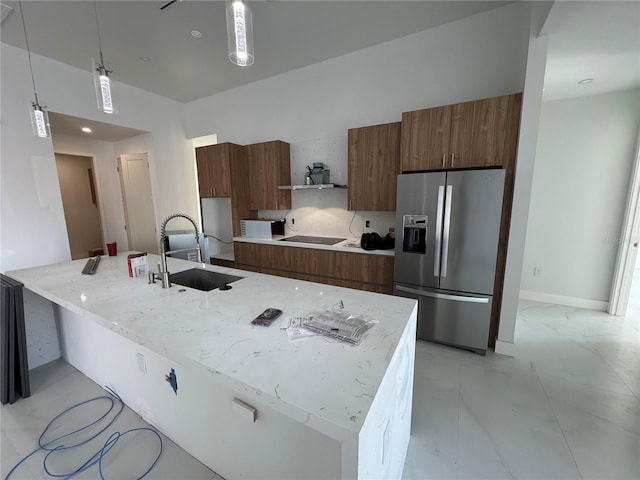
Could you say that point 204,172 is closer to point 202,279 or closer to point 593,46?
point 202,279

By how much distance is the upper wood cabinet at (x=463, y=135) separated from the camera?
213 centimetres

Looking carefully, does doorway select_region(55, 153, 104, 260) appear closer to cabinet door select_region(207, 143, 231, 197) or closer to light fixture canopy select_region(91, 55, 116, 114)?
cabinet door select_region(207, 143, 231, 197)

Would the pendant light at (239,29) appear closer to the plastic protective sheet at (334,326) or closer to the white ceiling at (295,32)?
the plastic protective sheet at (334,326)

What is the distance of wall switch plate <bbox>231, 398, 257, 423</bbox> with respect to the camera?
40.2 inches

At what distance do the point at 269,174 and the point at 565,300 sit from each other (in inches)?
175

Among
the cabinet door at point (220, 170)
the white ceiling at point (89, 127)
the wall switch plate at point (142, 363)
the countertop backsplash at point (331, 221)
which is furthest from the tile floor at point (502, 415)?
the white ceiling at point (89, 127)

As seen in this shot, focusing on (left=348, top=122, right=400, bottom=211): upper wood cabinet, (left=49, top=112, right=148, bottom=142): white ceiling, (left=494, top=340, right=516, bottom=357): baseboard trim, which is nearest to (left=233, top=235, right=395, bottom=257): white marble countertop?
(left=348, top=122, right=400, bottom=211): upper wood cabinet

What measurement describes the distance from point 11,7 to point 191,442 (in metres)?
3.98

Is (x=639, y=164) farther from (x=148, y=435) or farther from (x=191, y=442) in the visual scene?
(x=148, y=435)

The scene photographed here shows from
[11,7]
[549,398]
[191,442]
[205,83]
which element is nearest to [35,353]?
[191,442]

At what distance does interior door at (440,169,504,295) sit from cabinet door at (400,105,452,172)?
Answer: 0.94 ft

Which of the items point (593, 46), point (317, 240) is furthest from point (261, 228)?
A: point (593, 46)

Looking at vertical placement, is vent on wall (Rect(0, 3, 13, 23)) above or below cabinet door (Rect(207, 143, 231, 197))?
above

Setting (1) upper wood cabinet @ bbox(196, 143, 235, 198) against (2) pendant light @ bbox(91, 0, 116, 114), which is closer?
(2) pendant light @ bbox(91, 0, 116, 114)
